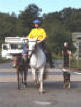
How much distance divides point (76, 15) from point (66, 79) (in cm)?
12902

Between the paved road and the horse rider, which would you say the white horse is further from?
the paved road

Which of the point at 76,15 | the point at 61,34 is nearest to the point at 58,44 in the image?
the point at 61,34

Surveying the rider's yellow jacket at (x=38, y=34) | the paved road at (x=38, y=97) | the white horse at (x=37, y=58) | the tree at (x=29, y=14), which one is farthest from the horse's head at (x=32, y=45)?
the tree at (x=29, y=14)

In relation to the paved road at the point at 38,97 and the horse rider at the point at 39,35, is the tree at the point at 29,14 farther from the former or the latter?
the horse rider at the point at 39,35

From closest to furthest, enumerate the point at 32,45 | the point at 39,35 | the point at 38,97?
the point at 38,97 < the point at 32,45 < the point at 39,35

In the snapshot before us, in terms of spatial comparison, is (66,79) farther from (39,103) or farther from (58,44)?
(58,44)

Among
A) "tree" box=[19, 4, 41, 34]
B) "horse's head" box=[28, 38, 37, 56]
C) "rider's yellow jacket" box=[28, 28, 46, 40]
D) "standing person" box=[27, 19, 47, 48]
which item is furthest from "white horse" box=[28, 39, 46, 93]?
"tree" box=[19, 4, 41, 34]

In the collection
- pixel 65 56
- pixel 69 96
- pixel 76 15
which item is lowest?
pixel 69 96

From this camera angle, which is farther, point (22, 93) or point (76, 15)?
point (76, 15)

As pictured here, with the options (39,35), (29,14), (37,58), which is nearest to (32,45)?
(37,58)

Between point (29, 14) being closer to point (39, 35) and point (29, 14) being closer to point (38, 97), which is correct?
point (39, 35)

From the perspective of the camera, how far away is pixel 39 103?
11391 millimetres

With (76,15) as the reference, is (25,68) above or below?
below

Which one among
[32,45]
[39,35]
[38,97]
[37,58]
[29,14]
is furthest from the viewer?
[29,14]
